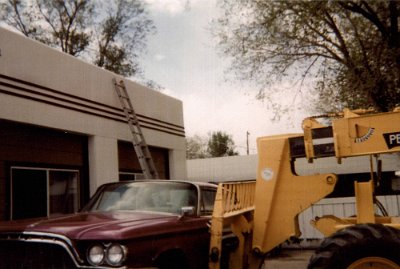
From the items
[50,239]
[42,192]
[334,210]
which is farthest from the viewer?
[334,210]

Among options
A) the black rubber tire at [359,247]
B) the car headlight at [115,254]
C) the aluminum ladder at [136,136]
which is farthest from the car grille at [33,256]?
the aluminum ladder at [136,136]

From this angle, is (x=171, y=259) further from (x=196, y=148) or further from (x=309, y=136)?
(x=196, y=148)

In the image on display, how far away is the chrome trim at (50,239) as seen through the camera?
423 cm

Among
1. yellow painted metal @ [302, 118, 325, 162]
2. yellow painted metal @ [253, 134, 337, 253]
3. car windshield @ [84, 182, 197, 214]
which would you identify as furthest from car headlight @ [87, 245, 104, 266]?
yellow painted metal @ [302, 118, 325, 162]

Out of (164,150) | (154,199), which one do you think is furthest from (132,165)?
(154,199)

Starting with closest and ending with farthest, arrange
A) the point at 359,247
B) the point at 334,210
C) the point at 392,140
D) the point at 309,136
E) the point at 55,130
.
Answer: the point at 359,247, the point at 392,140, the point at 309,136, the point at 55,130, the point at 334,210

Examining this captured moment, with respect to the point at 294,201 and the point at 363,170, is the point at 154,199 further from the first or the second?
the point at 363,170

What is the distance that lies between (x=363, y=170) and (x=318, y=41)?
6.19 m

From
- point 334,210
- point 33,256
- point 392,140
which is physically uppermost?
point 392,140

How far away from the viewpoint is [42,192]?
34.1 feet

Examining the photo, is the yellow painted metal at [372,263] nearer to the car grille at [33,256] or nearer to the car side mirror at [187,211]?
the car side mirror at [187,211]

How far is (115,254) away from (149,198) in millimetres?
1703

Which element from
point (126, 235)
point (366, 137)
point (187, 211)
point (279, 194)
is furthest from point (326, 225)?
point (126, 235)

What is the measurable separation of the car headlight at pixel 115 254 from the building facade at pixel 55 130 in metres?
5.77
